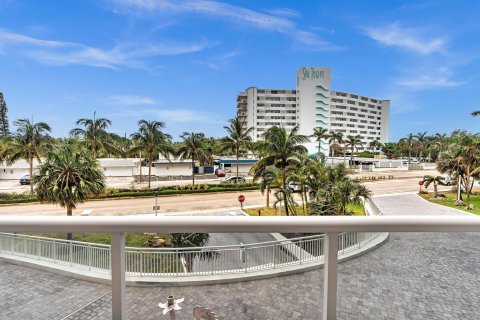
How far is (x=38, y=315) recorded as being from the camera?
1247mm

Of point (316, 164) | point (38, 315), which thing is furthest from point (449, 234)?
point (316, 164)

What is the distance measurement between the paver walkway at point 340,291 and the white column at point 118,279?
0.03 meters

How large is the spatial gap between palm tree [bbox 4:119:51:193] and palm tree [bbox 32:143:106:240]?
44.9ft

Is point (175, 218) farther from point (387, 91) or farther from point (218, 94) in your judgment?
point (387, 91)

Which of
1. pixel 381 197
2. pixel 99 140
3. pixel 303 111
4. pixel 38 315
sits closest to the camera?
pixel 38 315

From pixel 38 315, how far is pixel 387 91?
361 ft

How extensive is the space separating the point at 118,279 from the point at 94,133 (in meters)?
42.7

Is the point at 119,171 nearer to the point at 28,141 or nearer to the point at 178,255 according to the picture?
the point at 28,141

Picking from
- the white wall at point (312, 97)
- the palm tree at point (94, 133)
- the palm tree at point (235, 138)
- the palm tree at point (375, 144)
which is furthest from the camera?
the palm tree at point (375, 144)

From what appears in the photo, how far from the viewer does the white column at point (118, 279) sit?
120 centimetres

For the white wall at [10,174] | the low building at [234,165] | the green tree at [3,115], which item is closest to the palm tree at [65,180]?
the white wall at [10,174]

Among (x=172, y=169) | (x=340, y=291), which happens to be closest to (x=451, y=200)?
(x=340, y=291)

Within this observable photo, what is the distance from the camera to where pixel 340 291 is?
1.26 m

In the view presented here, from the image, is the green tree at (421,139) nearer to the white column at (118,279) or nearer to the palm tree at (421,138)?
the palm tree at (421,138)
